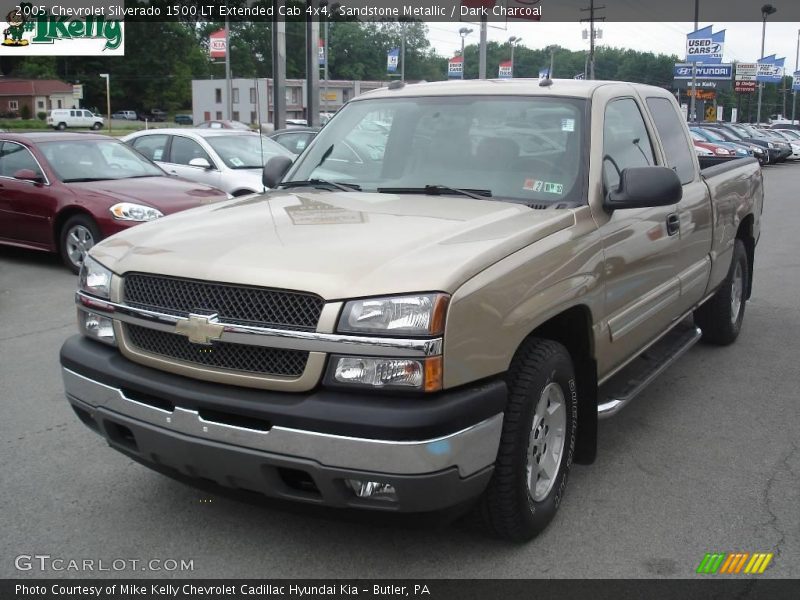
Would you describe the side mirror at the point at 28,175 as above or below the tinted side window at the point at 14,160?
below

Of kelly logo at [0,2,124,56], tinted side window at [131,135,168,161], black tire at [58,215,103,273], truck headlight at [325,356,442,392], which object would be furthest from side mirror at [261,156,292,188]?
kelly logo at [0,2,124,56]

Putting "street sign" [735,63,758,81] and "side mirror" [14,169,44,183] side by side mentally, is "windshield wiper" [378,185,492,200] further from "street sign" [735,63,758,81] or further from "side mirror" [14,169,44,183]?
"street sign" [735,63,758,81]

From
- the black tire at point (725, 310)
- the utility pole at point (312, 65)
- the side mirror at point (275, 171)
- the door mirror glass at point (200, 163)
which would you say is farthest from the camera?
the utility pole at point (312, 65)

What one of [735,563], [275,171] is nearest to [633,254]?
[735,563]

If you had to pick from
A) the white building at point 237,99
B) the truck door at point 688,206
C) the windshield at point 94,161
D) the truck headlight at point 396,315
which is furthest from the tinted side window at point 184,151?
the white building at point 237,99

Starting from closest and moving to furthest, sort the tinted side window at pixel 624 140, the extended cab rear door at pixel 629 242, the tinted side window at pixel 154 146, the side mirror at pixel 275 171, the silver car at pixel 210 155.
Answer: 1. the extended cab rear door at pixel 629 242
2. the tinted side window at pixel 624 140
3. the side mirror at pixel 275 171
4. the silver car at pixel 210 155
5. the tinted side window at pixel 154 146

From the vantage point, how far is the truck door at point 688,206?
201 inches

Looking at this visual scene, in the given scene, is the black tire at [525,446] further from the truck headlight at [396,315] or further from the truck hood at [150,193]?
the truck hood at [150,193]

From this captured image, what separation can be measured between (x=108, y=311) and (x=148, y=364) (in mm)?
334

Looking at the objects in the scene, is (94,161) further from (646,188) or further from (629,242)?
(646,188)

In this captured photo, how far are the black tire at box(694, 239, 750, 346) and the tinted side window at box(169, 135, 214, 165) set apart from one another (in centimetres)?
866

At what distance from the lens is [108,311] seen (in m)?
3.46

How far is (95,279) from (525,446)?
74.5 inches

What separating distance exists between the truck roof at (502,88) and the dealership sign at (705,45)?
152 ft
